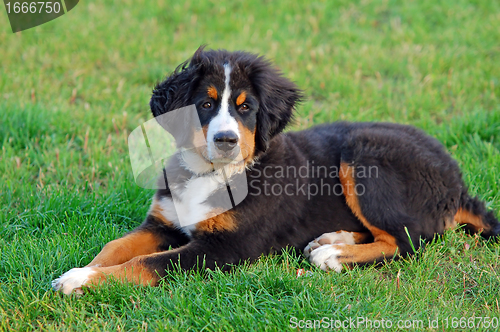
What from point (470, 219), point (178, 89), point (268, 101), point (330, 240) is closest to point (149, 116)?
point (178, 89)

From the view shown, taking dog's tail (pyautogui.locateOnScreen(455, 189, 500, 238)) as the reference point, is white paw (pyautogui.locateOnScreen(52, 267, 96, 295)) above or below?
above

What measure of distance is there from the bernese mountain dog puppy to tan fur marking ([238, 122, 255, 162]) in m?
0.01

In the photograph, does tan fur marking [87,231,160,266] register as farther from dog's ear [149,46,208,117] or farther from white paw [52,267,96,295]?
dog's ear [149,46,208,117]

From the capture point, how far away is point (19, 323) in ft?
7.90

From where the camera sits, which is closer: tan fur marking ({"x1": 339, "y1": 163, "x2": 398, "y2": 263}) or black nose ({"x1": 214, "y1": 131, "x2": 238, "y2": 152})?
black nose ({"x1": 214, "y1": 131, "x2": 238, "y2": 152})

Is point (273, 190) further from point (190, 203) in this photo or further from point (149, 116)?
point (149, 116)

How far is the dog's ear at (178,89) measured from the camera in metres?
3.04

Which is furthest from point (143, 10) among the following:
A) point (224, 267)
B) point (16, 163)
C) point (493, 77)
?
point (224, 267)

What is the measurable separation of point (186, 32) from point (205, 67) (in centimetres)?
431

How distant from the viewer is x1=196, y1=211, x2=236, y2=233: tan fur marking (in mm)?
3008

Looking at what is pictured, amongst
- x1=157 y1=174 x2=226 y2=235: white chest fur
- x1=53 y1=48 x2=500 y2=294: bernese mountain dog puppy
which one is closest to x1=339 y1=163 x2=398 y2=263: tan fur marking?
x1=53 y1=48 x2=500 y2=294: bernese mountain dog puppy

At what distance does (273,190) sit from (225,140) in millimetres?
543

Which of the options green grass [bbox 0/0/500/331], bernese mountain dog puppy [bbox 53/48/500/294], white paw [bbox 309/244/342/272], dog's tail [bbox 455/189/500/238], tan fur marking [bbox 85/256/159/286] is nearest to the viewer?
green grass [bbox 0/0/500/331]

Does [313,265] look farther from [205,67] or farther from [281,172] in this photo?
[205,67]
